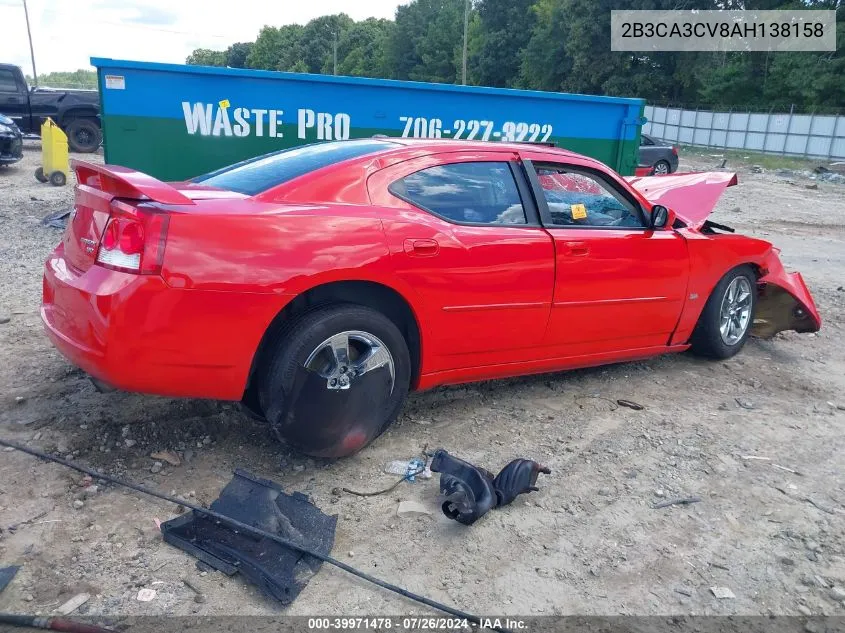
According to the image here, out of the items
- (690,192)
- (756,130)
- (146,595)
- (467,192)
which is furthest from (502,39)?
(146,595)

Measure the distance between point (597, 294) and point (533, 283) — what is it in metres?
0.51

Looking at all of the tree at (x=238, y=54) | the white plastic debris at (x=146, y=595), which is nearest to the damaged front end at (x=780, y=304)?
the white plastic debris at (x=146, y=595)

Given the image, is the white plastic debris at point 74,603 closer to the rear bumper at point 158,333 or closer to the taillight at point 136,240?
the rear bumper at point 158,333

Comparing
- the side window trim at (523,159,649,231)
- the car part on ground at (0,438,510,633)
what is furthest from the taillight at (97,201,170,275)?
the side window trim at (523,159,649,231)

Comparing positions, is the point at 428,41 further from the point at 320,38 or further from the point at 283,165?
the point at 283,165

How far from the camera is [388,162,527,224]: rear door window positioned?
142 inches

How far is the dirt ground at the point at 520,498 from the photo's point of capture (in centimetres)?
261

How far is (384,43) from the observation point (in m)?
72.9

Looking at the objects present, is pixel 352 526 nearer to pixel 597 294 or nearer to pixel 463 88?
pixel 597 294

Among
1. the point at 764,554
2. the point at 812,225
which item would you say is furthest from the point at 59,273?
the point at 812,225

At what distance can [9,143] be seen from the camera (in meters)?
13.7

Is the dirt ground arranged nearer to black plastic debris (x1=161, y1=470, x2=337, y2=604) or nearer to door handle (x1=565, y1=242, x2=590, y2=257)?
black plastic debris (x1=161, y1=470, x2=337, y2=604)

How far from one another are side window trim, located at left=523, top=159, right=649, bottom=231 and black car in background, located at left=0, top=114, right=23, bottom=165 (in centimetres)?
1305

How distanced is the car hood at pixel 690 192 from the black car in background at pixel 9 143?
41.2 ft
